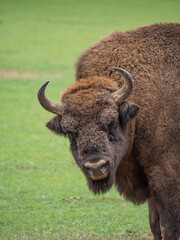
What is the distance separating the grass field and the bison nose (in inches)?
82.2

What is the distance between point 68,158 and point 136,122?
6733 mm

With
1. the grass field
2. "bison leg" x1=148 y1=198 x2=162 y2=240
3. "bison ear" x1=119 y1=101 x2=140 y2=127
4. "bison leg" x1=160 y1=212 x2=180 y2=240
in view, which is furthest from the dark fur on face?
the grass field

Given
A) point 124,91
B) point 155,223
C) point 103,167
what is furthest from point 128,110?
point 155,223

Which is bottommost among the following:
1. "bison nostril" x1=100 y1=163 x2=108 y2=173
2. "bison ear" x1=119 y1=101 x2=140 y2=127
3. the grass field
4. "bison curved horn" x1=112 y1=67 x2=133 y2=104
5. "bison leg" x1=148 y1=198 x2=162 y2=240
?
the grass field

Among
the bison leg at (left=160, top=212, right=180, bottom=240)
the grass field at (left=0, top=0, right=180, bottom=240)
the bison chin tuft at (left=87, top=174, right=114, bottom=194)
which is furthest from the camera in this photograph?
the grass field at (left=0, top=0, right=180, bottom=240)

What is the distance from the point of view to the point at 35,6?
46.0 meters

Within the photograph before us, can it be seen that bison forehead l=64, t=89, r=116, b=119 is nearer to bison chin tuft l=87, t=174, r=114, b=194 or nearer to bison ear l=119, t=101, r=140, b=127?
bison ear l=119, t=101, r=140, b=127

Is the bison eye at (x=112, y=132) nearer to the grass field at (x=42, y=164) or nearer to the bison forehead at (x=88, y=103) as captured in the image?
the bison forehead at (x=88, y=103)

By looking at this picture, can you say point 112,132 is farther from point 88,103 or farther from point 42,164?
point 42,164

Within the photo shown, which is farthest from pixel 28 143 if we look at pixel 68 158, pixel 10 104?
pixel 10 104

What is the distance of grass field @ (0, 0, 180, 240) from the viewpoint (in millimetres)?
8125

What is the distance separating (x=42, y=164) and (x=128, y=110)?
21.9ft

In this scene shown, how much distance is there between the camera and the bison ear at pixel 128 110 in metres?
6.06

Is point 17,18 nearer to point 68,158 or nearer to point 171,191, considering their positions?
point 68,158
